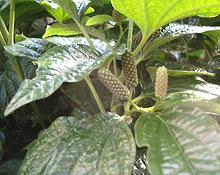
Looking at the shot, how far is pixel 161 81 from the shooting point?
57 cm

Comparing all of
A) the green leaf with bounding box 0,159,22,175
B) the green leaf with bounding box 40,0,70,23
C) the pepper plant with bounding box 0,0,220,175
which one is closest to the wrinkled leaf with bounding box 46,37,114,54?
the pepper plant with bounding box 0,0,220,175

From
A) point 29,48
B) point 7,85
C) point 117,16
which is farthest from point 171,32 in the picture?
point 7,85

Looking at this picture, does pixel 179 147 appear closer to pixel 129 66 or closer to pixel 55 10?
pixel 129 66

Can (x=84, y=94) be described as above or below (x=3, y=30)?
below

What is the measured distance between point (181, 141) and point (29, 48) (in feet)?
1.07

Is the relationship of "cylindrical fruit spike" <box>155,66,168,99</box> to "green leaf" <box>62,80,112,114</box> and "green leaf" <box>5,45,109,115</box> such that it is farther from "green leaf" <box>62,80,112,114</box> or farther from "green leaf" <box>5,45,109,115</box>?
"green leaf" <box>62,80,112,114</box>

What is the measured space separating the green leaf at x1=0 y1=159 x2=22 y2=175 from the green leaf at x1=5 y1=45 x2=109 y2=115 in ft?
0.93

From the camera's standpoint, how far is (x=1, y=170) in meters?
0.78

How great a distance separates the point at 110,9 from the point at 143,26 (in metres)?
0.37

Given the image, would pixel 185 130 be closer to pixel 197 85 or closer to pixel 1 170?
pixel 197 85

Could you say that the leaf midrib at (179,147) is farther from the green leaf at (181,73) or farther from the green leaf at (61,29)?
the green leaf at (61,29)

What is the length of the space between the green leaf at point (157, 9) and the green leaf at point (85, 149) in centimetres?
14

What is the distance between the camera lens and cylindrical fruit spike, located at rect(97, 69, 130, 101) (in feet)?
1.91

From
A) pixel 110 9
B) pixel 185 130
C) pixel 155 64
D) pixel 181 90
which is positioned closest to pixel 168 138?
pixel 185 130
